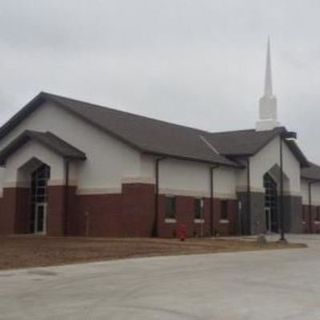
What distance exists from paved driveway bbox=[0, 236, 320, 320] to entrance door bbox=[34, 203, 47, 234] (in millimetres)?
21578

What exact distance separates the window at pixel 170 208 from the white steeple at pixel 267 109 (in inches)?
670

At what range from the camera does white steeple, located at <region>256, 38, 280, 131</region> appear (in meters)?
59.0

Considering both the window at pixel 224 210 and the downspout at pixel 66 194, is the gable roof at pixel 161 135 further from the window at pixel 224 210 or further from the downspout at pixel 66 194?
the downspout at pixel 66 194

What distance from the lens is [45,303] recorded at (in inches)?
532

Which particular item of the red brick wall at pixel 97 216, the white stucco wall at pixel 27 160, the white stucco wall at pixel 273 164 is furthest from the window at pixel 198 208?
the white stucco wall at pixel 27 160

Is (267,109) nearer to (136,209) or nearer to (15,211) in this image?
(136,209)

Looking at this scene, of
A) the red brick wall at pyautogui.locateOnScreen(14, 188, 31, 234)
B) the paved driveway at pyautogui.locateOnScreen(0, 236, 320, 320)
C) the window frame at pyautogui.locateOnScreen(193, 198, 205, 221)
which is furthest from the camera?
the window frame at pyautogui.locateOnScreen(193, 198, 205, 221)

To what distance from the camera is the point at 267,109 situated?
6003cm

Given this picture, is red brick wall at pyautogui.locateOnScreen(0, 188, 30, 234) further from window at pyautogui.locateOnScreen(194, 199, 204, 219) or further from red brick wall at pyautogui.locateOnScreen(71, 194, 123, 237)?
window at pyautogui.locateOnScreen(194, 199, 204, 219)

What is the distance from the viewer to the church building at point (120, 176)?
41.8 metres

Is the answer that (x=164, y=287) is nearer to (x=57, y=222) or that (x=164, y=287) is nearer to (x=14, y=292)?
(x=14, y=292)

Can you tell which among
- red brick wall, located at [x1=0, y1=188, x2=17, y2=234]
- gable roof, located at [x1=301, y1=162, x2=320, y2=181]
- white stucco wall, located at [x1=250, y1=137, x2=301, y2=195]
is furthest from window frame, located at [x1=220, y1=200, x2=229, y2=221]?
gable roof, located at [x1=301, y1=162, x2=320, y2=181]

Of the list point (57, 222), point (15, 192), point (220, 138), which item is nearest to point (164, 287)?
point (57, 222)

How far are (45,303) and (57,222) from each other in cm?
2935
